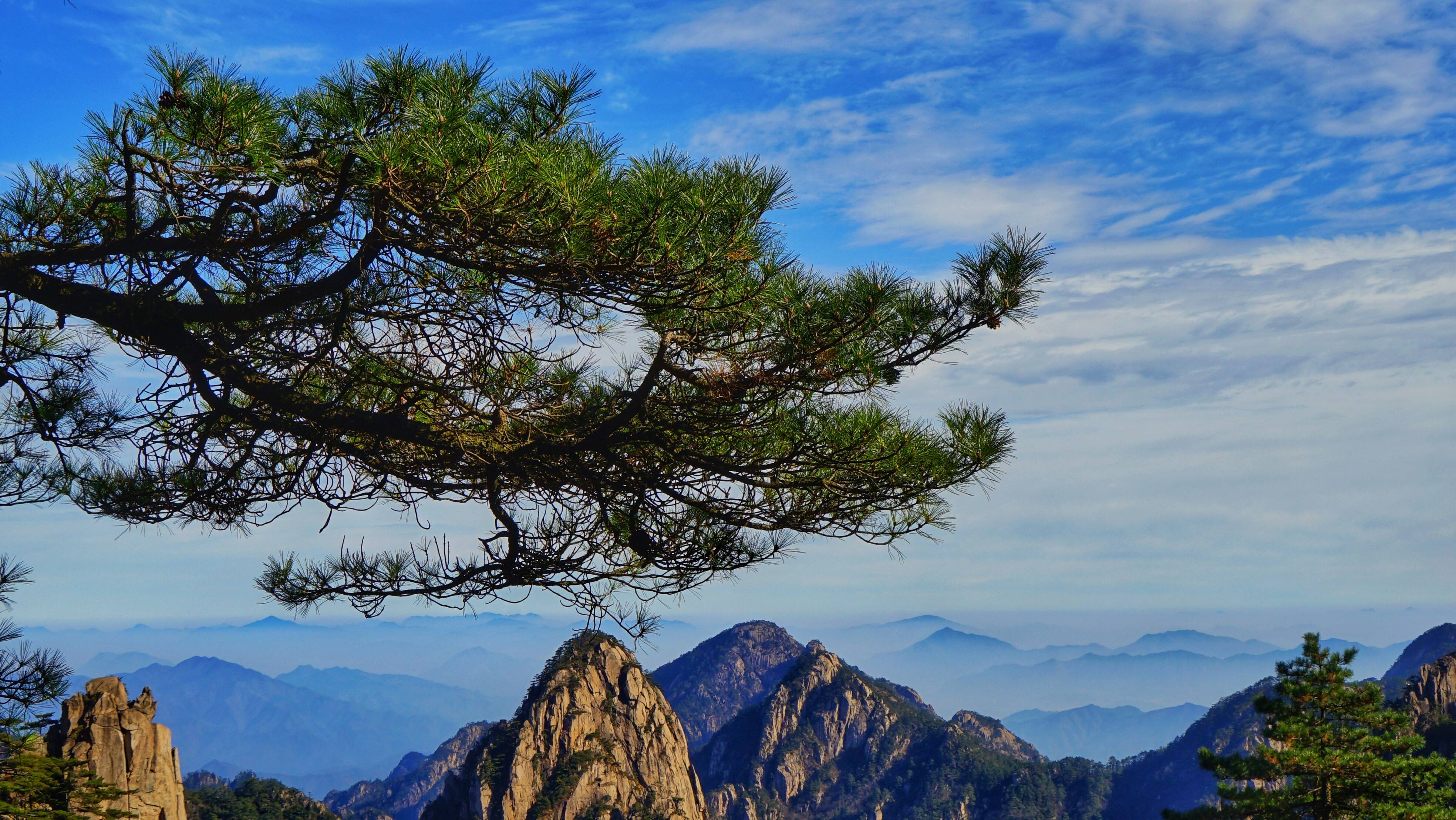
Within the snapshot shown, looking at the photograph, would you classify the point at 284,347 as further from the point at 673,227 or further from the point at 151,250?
the point at 673,227

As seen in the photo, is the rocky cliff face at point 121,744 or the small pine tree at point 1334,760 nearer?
the rocky cliff face at point 121,744

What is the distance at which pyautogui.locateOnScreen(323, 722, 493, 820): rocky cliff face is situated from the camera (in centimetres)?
11650

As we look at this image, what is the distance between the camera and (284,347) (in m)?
4.42

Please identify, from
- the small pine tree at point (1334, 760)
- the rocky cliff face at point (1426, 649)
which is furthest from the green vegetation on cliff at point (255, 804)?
the rocky cliff face at point (1426, 649)

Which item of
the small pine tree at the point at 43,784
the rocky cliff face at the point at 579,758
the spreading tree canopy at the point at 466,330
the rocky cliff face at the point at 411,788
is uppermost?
the spreading tree canopy at the point at 466,330

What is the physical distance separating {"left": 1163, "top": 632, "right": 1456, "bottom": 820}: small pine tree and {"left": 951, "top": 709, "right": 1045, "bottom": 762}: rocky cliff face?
4196 inches

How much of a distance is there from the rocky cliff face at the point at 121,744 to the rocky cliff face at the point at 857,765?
99028 millimetres

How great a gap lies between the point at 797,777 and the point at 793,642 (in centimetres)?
5949

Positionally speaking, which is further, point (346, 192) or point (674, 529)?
point (674, 529)

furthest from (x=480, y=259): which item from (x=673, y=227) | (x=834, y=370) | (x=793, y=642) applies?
(x=793, y=642)

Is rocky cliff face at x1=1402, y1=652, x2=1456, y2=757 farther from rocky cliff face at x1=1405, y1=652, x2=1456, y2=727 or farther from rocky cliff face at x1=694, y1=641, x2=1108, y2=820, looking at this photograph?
rocky cliff face at x1=694, y1=641, x2=1108, y2=820

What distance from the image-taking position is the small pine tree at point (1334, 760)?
11016 mm

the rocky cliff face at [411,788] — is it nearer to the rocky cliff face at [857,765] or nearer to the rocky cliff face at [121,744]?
the rocky cliff face at [857,765]

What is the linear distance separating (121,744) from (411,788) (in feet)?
420
